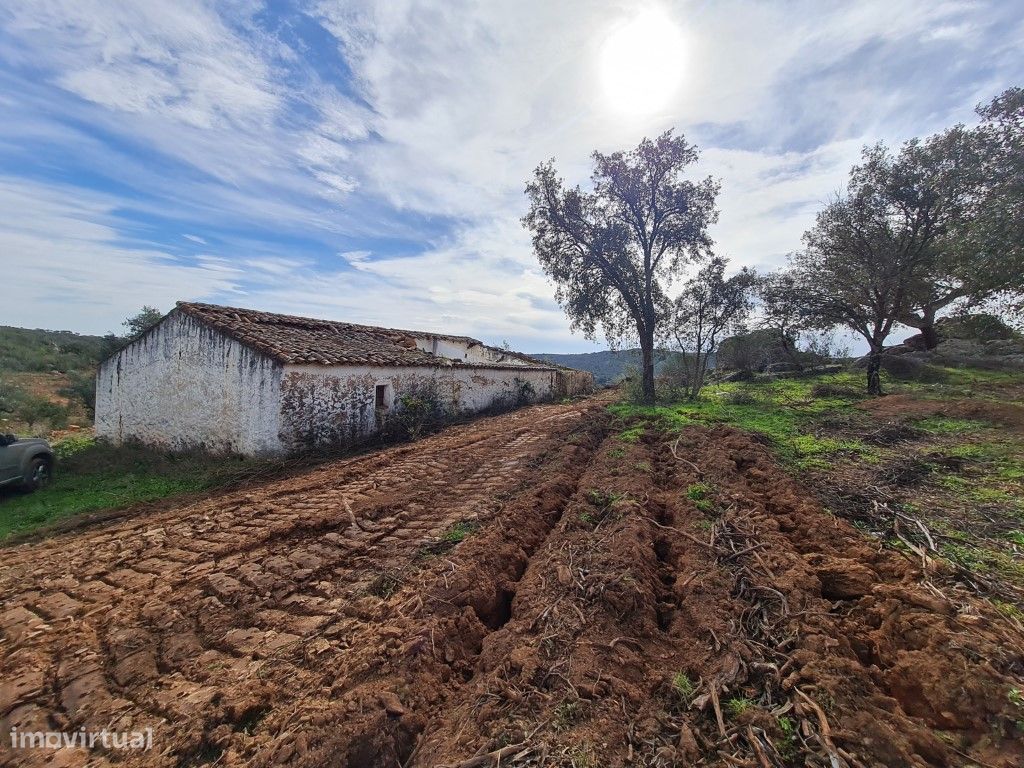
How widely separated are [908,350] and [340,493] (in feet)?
94.2

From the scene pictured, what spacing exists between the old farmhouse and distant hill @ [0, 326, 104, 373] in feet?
53.5

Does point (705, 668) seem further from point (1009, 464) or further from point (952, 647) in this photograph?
point (1009, 464)

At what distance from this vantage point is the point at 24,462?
966cm

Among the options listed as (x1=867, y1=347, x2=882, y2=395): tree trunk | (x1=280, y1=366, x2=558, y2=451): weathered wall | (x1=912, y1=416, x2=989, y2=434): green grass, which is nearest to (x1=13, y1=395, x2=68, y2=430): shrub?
(x1=280, y1=366, x2=558, y2=451): weathered wall

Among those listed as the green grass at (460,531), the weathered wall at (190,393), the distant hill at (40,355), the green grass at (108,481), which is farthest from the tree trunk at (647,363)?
the distant hill at (40,355)

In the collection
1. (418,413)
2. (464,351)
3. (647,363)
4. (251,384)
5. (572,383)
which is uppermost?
(464,351)

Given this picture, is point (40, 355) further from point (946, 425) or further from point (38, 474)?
point (946, 425)

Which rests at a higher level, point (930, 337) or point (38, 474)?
point (930, 337)

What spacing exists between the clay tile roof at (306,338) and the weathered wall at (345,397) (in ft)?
0.98

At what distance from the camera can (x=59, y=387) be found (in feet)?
75.9

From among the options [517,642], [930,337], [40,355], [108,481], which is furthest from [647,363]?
[40,355]

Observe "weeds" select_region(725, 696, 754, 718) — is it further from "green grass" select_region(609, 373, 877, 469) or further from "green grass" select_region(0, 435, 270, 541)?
"green grass" select_region(0, 435, 270, 541)

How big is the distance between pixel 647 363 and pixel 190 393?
15.7 m

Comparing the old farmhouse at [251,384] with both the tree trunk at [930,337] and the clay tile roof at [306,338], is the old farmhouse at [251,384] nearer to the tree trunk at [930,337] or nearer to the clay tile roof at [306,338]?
the clay tile roof at [306,338]
